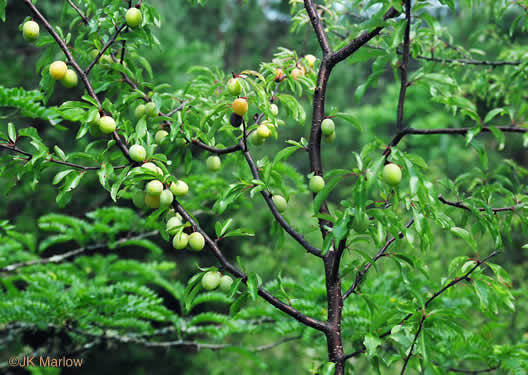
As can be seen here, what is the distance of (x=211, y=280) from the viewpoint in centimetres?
81

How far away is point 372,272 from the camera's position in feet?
11.1

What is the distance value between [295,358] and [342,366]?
9.58 feet

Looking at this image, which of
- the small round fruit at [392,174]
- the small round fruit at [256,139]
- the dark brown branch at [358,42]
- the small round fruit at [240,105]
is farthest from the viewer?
the small round fruit at [256,139]

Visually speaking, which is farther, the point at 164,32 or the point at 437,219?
the point at 164,32

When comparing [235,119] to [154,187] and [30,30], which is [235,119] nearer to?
[154,187]

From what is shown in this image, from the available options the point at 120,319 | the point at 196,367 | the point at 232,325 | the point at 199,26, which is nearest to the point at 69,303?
the point at 120,319

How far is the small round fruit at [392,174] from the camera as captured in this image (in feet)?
1.97

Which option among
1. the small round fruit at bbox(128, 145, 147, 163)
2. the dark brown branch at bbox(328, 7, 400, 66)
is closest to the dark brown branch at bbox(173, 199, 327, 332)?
the small round fruit at bbox(128, 145, 147, 163)

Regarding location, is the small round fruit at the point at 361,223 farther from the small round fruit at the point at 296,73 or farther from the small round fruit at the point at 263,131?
the small round fruit at the point at 296,73

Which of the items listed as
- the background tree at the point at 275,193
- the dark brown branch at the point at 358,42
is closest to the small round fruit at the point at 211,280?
the background tree at the point at 275,193

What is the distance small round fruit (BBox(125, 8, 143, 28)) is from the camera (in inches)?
35.0

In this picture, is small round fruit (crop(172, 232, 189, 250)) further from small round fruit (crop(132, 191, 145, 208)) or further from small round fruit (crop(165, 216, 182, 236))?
small round fruit (crop(132, 191, 145, 208))

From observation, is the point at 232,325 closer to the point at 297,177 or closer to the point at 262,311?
the point at 262,311

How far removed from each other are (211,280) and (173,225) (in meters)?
0.14
